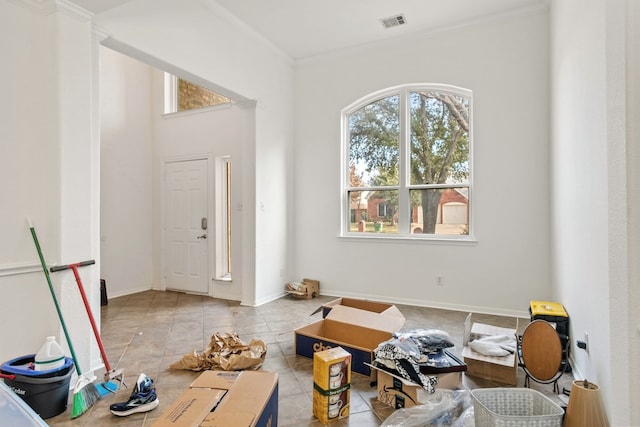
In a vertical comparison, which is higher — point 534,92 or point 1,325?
point 534,92

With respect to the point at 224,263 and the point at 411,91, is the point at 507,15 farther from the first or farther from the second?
the point at 224,263

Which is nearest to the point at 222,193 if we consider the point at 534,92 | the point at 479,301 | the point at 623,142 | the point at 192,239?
the point at 192,239

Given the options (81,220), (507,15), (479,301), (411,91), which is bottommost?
(479,301)

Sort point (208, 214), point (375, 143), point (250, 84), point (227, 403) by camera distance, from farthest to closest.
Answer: point (208, 214), point (375, 143), point (250, 84), point (227, 403)

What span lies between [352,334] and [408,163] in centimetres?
264

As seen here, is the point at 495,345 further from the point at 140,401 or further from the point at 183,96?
the point at 183,96

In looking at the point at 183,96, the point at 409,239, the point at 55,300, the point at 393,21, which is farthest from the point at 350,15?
the point at 55,300

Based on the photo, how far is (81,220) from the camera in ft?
8.05

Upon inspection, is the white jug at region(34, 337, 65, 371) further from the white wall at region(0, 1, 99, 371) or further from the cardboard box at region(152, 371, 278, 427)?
the cardboard box at region(152, 371, 278, 427)

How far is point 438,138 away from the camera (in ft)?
14.6

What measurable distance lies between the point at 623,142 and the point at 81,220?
3099 millimetres

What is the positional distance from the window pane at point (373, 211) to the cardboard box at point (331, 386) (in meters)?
2.89

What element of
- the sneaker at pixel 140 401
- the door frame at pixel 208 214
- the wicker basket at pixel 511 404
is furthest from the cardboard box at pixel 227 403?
the door frame at pixel 208 214

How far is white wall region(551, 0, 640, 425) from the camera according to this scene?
132cm
